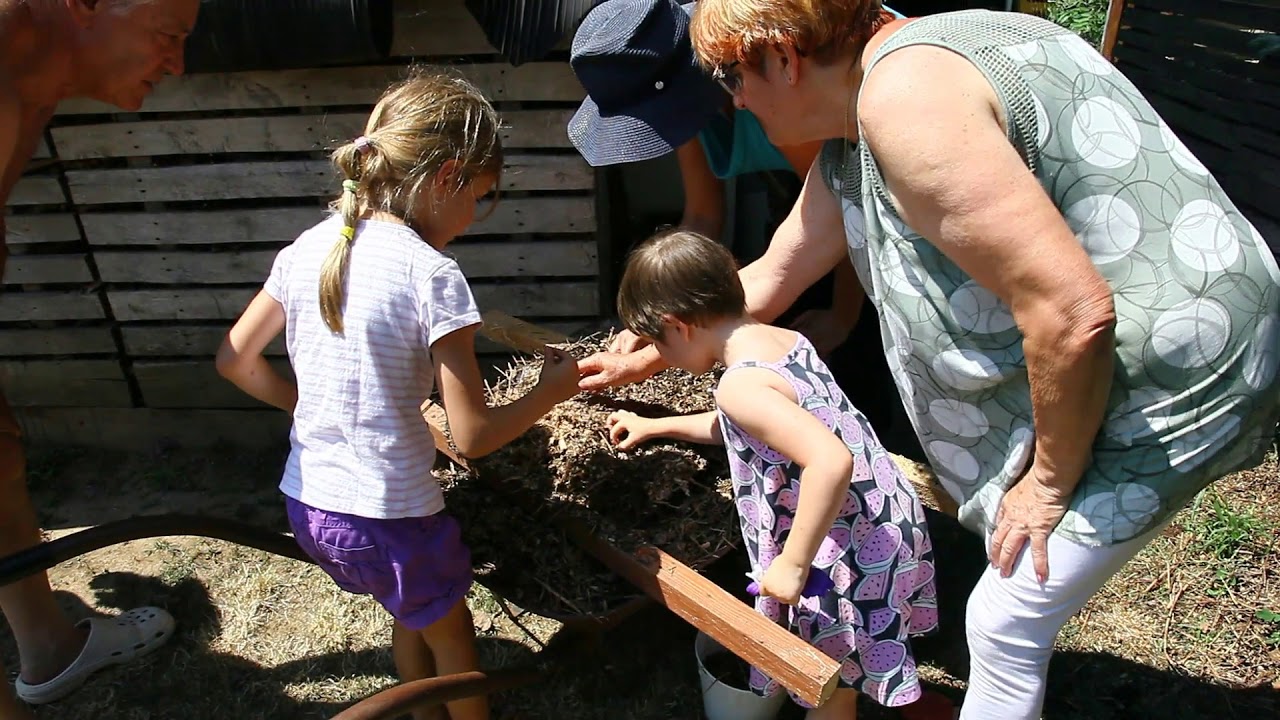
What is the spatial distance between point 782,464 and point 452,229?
0.86m

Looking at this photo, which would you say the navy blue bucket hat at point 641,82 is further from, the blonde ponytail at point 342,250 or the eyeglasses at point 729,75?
the blonde ponytail at point 342,250

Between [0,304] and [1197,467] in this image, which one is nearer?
[1197,467]

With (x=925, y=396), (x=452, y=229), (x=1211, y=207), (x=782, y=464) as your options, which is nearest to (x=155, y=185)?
(x=452, y=229)

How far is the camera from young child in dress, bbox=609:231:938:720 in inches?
79.1

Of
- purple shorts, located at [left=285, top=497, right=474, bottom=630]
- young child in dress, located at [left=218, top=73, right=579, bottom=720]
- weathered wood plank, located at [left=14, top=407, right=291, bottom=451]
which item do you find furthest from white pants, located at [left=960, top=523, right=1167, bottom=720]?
weathered wood plank, located at [left=14, top=407, right=291, bottom=451]

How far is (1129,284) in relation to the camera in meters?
1.54

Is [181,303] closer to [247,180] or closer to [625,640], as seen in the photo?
[247,180]

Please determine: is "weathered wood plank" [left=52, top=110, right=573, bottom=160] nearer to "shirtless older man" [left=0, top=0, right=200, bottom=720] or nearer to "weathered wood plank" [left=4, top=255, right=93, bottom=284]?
"weathered wood plank" [left=4, top=255, right=93, bottom=284]

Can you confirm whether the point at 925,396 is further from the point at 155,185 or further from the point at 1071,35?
the point at 155,185

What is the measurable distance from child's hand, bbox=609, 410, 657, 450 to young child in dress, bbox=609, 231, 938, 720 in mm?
339

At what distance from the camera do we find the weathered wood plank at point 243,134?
11.7ft

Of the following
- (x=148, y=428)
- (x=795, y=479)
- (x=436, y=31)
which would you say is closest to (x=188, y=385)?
(x=148, y=428)

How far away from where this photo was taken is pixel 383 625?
10.3 feet

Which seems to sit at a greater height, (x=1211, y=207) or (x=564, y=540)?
(x=1211, y=207)
